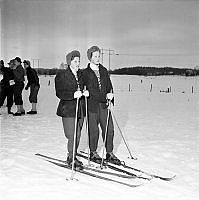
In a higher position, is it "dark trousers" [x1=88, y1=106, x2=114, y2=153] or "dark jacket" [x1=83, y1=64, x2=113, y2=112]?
"dark jacket" [x1=83, y1=64, x2=113, y2=112]

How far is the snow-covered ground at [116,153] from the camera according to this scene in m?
2.22

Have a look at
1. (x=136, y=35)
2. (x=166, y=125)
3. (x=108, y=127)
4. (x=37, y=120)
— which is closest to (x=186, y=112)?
(x=166, y=125)

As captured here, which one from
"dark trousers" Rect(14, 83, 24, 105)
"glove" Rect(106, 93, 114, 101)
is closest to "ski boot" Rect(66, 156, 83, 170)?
"glove" Rect(106, 93, 114, 101)

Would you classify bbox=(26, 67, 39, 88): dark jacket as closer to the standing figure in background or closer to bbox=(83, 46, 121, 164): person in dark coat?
the standing figure in background

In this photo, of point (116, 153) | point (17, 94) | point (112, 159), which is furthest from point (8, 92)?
point (112, 159)

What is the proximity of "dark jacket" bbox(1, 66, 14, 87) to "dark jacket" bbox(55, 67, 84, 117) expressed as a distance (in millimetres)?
3206

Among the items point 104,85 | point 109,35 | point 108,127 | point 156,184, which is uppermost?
point 109,35

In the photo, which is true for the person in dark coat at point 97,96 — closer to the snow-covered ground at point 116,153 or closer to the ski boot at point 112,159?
the ski boot at point 112,159

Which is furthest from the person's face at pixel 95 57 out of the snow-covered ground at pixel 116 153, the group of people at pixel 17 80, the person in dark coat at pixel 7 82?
the person in dark coat at pixel 7 82

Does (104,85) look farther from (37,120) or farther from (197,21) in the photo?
(197,21)

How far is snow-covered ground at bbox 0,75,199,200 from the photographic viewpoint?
222cm

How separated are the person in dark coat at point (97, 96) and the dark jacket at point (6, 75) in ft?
10.2

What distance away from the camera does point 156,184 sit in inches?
94.3

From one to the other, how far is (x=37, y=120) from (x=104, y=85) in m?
2.61
